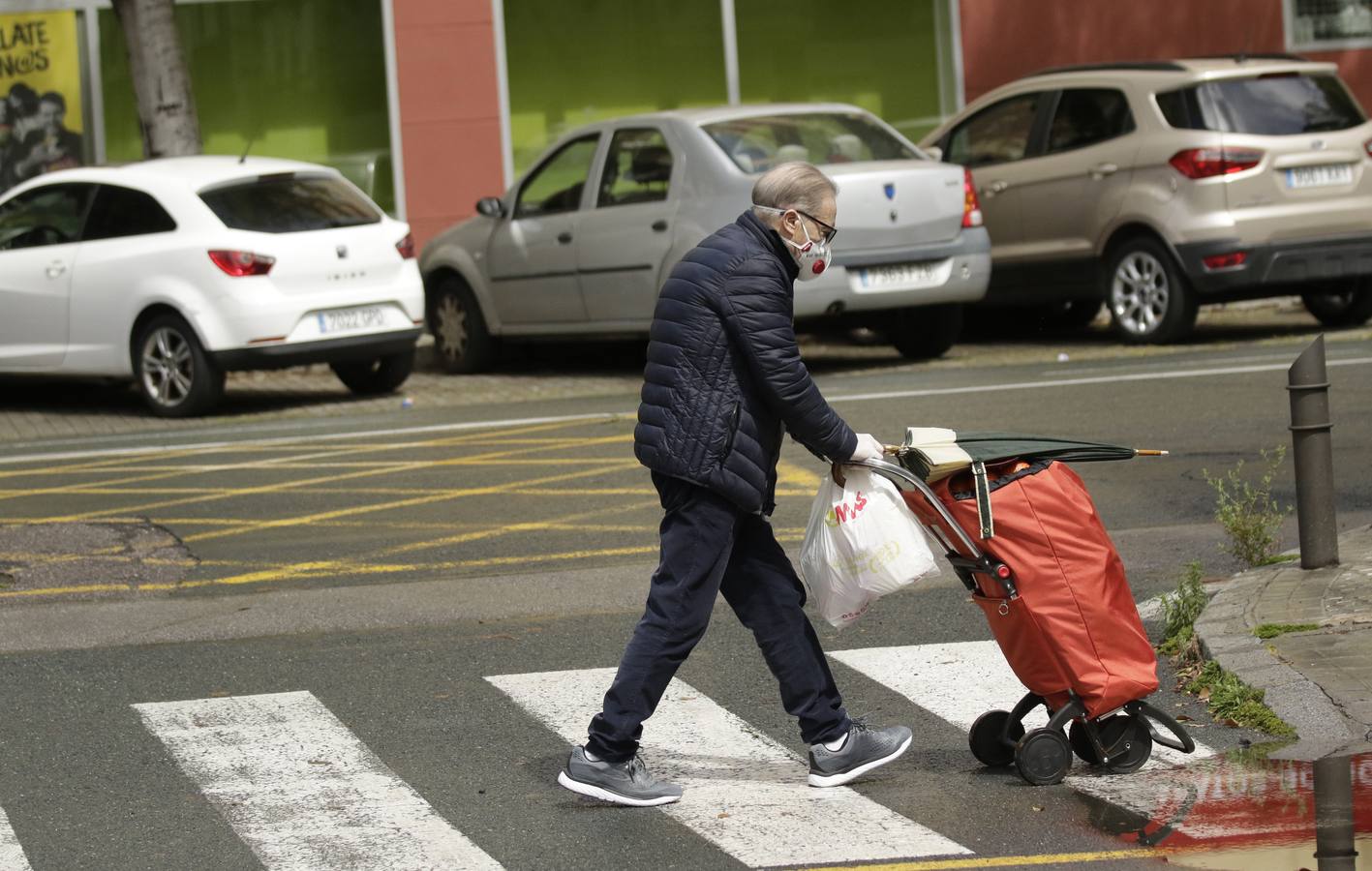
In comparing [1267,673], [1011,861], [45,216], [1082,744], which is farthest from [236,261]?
[1011,861]

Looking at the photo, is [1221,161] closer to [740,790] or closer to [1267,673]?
[1267,673]

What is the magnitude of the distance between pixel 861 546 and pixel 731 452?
411 millimetres

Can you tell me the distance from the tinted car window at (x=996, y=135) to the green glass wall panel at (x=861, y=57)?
4271 mm

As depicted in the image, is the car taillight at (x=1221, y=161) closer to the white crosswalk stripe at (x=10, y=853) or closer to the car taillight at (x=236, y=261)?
the car taillight at (x=236, y=261)

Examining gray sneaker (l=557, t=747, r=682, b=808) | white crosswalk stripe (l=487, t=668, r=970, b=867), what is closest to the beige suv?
white crosswalk stripe (l=487, t=668, r=970, b=867)

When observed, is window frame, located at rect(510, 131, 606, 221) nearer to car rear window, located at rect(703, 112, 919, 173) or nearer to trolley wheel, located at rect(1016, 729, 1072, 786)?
car rear window, located at rect(703, 112, 919, 173)

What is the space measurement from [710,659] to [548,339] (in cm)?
932

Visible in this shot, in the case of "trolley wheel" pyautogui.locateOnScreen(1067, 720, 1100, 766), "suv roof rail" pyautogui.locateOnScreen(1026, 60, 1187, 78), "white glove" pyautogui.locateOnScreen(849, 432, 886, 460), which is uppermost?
"suv roof rail" pyautogui.locateOnScreen(1026, 60, 1187, 78)

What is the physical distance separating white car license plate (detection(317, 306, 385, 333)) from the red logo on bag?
9427 millimetres

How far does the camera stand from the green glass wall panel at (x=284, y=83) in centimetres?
2086

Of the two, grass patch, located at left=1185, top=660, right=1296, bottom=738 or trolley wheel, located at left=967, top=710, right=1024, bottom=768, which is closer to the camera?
trolley wheel, located at left=967, top=710, right=1024, bottom=768

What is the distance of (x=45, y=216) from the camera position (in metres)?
15.5

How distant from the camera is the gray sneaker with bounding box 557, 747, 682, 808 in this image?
5637 millimetres

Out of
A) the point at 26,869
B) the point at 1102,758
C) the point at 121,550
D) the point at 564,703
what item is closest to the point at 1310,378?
the point at 1102,758
